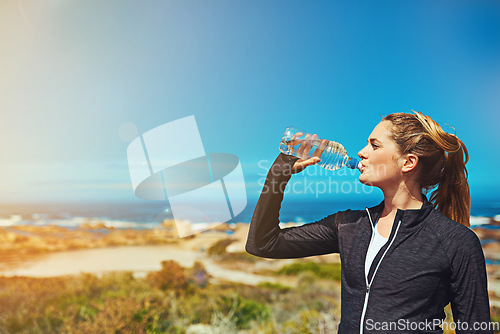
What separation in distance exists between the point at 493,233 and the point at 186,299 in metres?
4.06

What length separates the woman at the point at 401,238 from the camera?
51.3 inches

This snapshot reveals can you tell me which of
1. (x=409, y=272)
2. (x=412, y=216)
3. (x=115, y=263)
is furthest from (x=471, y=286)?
(x=115, y=263)

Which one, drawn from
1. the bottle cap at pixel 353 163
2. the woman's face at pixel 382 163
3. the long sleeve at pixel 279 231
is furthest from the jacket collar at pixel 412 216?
the bottle cap at pixel 353 163

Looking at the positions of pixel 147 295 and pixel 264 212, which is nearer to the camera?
pixel 264 212

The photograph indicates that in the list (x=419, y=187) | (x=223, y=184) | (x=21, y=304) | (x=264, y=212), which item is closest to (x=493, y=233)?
(x=223, y=184)

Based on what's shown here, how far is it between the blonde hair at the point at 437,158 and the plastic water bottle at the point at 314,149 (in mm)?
211

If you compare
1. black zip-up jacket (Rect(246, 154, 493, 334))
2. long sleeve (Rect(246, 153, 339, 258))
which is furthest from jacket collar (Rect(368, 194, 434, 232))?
long sleeve (Rect(246, 153, 339, 258))

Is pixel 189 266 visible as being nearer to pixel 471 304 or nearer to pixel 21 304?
pixel 21 304

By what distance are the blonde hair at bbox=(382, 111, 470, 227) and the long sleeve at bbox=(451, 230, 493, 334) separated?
0.36 metres

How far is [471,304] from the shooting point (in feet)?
4.21

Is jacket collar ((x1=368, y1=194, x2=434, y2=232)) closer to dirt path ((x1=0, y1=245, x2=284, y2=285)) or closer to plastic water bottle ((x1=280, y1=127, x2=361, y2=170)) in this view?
plastic water bottle ((x1=280, y1=127, x2=361, y2=170))

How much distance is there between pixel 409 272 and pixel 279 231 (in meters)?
0.50

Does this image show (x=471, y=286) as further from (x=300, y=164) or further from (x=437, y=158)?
(x=300, y=164)

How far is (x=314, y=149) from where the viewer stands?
7.42 ft
